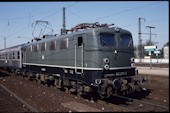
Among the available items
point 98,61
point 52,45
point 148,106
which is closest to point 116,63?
point 98,61

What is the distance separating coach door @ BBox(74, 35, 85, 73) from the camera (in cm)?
1237

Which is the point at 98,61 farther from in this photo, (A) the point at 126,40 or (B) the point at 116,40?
(A) the point at 126,40

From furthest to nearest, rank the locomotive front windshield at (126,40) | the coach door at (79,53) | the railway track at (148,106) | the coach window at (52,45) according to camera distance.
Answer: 1. the coach window at (52,45)
2. the locomotive front windshield at (126,40)
3. the coach door at (79,53)
4. the railway track at (148,106)

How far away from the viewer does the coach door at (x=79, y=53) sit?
40.6 ft

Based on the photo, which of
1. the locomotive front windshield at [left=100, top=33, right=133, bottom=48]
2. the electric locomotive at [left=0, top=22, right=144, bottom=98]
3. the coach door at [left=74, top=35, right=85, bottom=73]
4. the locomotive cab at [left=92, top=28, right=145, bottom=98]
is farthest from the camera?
the coach door at [left=74, top=35, right=85, bottom=73]

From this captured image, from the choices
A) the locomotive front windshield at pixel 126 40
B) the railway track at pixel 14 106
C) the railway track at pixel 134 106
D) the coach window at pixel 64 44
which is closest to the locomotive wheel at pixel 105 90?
the railway track at pixel 134 106

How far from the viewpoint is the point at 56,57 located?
50.9ft

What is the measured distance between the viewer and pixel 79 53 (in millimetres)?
12672

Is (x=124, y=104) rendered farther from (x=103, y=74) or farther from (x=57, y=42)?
→ (x=57, y=42)

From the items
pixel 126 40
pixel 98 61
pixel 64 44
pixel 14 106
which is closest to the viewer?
pixel 14 106

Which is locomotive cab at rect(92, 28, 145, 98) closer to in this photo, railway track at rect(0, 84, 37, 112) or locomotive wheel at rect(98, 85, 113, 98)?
locomotive wheel at rect(98, 85, 113, 98)

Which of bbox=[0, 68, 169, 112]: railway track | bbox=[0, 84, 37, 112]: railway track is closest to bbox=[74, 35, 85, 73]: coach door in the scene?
bbox=[0, 68, 169, 112]: railway track

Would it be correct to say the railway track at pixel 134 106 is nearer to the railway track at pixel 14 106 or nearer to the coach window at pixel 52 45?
the railway track at pixel 14 106

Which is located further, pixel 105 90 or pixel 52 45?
pixel 52 45
